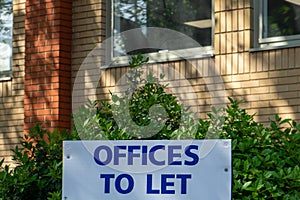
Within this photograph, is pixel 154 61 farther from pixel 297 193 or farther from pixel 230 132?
pixel 297 193

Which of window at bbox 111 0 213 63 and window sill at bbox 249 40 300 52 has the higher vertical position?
window at bbox 111 0 213 63

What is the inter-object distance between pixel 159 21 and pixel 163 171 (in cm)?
520

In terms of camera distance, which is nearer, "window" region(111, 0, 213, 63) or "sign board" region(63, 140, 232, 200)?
"sign board" region(63, 140, 232, 200)

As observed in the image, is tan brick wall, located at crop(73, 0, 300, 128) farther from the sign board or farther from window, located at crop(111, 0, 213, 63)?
the sign board

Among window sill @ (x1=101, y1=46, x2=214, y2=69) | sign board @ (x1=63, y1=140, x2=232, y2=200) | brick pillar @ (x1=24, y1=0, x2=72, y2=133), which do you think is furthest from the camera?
brick pillar @ (x1=24, y1=0, x2=72, y2=133)

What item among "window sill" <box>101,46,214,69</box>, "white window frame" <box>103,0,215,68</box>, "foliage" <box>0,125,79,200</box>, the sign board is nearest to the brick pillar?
"white window frame" <box>103,0,215,68</box>

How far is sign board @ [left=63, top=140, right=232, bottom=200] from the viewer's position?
493cm

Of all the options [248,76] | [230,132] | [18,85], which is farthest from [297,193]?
[18,85]

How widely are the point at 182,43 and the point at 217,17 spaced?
25.4 inches

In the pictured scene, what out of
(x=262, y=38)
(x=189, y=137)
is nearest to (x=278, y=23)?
(x=262, y=38)

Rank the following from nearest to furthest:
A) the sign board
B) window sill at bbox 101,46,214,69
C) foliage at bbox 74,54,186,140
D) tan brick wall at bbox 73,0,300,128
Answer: the sign board → foliage at bbox 74,54,186,140 → tan brick wall at bbox 73,0,300,128 → window sill at bbox 101,46,214,69

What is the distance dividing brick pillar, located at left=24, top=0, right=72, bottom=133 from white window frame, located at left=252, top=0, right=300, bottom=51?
9.09ft

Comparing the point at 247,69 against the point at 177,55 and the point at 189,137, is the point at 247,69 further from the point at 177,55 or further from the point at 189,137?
the point at 189,137

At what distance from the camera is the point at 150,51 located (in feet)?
32.5
